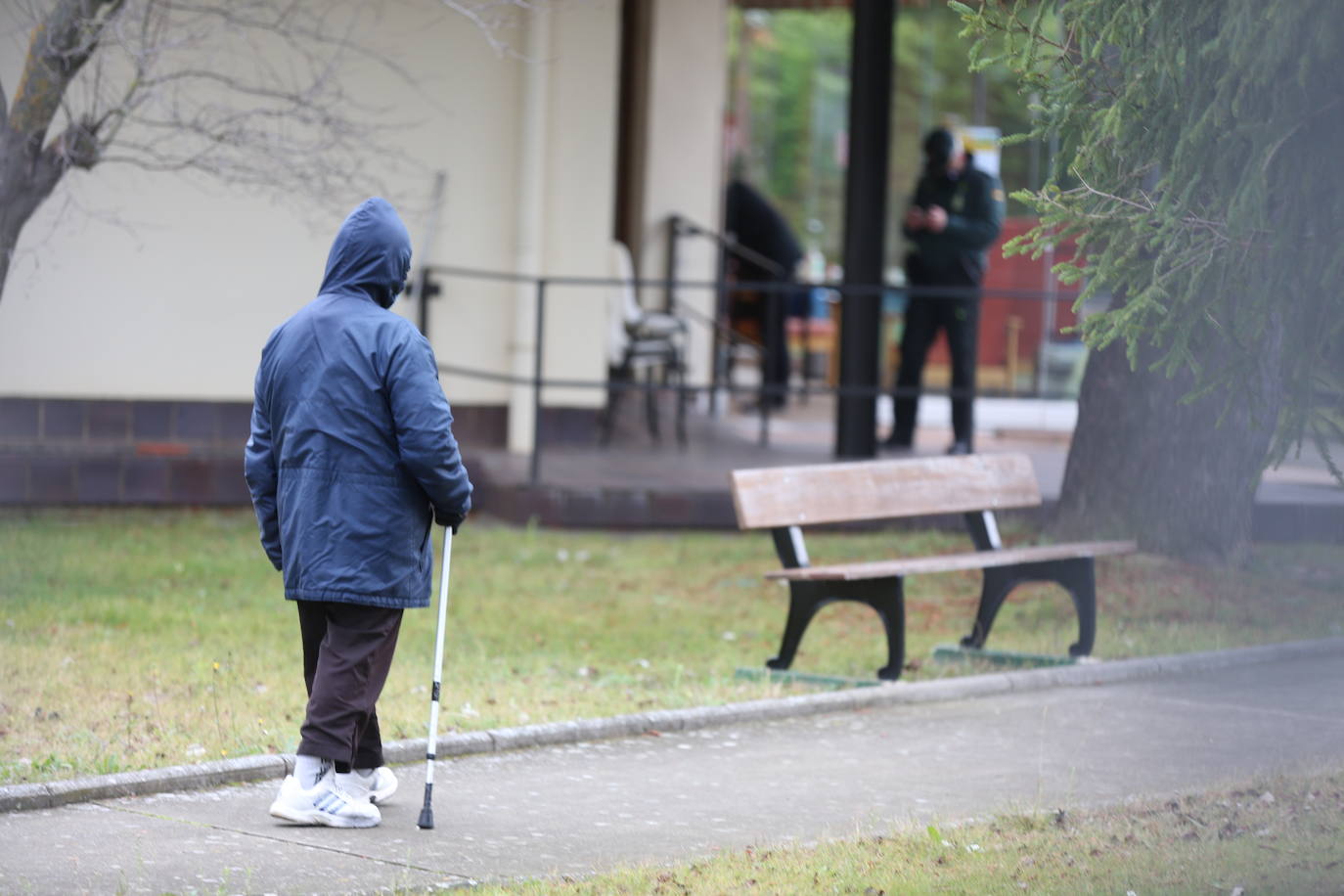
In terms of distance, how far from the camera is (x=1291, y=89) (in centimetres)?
478

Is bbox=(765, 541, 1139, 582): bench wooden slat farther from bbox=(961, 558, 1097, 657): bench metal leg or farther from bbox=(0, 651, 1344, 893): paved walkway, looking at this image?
bbox=(0, 651, 1344, 893): paved walkway

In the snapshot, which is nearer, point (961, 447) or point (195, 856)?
point (195, 856)

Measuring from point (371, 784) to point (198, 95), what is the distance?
6938 millimetres

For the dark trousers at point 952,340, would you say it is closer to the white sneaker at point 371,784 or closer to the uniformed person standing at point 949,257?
the uniformed person standing at point 949,257

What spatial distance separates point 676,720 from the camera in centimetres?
663

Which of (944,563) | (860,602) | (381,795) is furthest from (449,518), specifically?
(944,563)

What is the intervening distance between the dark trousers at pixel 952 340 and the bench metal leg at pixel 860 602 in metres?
5.88

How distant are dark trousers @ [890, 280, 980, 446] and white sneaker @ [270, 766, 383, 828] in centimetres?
852

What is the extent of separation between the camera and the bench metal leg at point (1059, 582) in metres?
7.95

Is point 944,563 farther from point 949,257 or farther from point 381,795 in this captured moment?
point 949,257

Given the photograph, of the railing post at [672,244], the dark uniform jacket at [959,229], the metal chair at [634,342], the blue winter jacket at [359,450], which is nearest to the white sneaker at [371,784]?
the blue winter jacket at [359,450]

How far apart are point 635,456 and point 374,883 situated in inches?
328

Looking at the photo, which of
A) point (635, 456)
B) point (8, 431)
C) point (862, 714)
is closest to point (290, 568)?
point (862, 714)

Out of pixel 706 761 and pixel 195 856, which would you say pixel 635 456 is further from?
pixel 195 856
